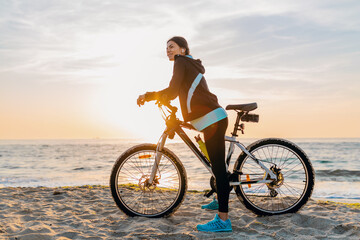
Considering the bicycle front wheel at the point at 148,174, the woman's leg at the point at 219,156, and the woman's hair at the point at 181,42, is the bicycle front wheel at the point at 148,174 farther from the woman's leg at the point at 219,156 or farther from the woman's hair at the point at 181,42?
the woman's hair at the point at 181,42

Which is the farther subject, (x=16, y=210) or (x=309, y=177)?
(x=16, y=210)

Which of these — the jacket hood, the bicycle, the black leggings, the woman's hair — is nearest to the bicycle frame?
the bicycle

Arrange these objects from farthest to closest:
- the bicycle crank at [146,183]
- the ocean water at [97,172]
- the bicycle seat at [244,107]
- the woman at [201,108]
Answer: the ocean water at [97,172] → the bicycle crank at [146,183] → the bicycle seat at [244,107] → the woman at [201,108]

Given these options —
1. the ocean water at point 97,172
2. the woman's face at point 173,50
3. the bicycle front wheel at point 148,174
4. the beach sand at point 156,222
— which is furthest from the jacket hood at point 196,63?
the ocean water at point 97,172

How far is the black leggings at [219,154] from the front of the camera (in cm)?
350

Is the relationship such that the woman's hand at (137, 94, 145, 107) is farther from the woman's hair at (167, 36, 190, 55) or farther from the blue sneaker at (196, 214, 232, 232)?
the blue sneaker at (196, 214, 232, 232)

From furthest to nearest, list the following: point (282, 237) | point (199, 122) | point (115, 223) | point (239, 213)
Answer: point (239, 213), point (115, 223), point (199, 122), point (282, 237)

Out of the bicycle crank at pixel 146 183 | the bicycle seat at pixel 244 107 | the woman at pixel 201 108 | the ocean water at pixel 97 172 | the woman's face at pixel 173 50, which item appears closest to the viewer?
the woman at pixel 201 108

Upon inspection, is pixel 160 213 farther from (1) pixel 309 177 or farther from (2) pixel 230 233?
(1) pixel 309 177

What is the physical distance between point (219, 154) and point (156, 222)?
3.98 feet

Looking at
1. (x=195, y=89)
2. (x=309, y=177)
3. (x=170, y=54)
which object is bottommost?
(x=309, y=177)

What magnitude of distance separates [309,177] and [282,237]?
1087 mm

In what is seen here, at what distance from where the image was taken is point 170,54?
361 cm

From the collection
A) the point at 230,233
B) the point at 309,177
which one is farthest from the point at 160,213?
the point at 309,177
